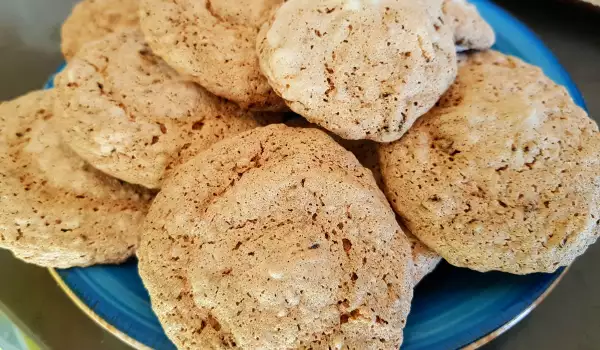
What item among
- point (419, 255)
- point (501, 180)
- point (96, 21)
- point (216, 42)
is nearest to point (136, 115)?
point (216, 42)

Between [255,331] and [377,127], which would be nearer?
[255,331]

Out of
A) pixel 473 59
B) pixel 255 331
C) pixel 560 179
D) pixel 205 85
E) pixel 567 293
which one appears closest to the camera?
pixel 255 331

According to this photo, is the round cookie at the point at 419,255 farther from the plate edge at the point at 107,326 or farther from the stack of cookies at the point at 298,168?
the plate edge at the point at 107,326

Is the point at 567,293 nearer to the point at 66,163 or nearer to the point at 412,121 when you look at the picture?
the point at 412,121

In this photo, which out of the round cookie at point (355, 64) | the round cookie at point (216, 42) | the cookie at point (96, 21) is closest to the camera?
the round cookie at point (355, 64)

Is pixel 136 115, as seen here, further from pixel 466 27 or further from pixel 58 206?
pixel 466 27

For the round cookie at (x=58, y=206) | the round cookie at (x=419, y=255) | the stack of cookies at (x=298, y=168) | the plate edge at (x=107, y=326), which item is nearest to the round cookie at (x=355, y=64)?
the stack of cookies at (x=298, y=168)

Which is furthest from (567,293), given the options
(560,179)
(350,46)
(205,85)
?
(205,85)
